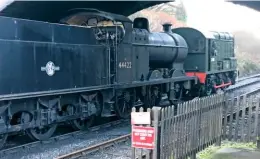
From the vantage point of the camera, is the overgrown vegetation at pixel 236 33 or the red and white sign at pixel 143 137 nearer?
the red and white sign at pixel 143 137

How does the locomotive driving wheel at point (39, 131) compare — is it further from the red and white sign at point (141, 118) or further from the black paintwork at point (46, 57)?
the red and white sign at point (141, 118)

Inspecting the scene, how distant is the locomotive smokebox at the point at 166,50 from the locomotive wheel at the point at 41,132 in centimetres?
470

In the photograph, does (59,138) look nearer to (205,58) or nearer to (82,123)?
(82,123)

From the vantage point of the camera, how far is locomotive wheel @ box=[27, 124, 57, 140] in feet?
28.8

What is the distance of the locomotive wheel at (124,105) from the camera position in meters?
11.5

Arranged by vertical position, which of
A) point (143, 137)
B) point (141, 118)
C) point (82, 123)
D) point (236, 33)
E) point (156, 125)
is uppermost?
point (236, 33)

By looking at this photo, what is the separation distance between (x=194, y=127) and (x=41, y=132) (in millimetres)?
4045

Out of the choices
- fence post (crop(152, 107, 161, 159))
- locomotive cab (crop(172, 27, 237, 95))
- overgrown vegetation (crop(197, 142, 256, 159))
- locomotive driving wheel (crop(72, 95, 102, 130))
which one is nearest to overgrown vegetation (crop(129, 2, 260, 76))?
locomotive cab (crop(172, 27, 237, 95))

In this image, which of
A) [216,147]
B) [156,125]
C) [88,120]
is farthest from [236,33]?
[156,125]

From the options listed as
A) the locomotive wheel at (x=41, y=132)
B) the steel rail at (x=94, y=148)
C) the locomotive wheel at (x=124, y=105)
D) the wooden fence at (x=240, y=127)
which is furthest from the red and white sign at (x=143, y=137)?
the locomotive wheel at (x=124, y=105)

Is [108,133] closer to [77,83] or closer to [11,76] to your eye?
[77,83]

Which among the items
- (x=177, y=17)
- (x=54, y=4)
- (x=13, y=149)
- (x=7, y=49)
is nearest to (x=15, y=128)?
(x=13, y=149)

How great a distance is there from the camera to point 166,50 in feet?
43.8

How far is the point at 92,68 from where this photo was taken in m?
10.0
